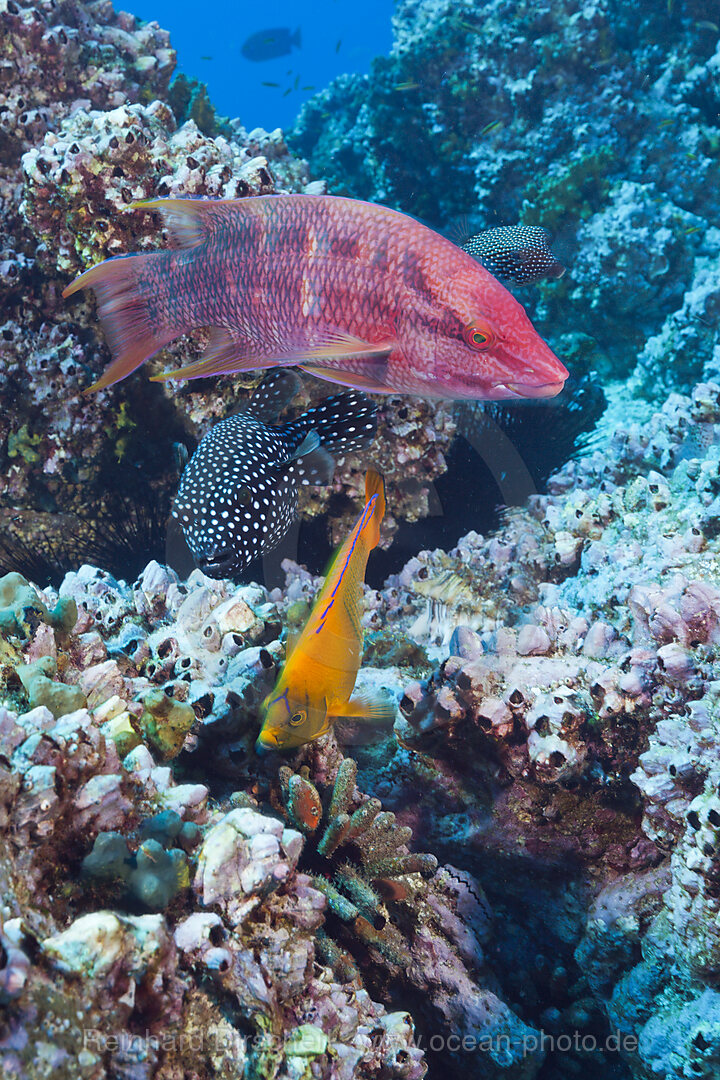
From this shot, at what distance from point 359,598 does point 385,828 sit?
0.86 m

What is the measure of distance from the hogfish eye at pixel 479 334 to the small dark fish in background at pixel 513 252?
88.0 inches

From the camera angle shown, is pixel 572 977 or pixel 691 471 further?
pixel 691 471

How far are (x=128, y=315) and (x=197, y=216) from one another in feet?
1.88

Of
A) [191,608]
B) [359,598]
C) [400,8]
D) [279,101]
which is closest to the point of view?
[359,598]

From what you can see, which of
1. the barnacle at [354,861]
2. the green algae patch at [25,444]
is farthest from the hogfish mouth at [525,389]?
the green algae patch at [25,444]

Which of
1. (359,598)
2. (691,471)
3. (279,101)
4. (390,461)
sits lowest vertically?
(359,598)

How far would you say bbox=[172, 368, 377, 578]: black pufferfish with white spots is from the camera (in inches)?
125

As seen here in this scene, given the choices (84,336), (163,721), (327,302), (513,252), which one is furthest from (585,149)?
(163,721)

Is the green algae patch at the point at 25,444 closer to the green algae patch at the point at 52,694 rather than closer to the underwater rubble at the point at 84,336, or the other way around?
the underwater rubble at the point at 84,336

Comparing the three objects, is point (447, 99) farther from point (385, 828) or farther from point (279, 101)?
point (279, 101)

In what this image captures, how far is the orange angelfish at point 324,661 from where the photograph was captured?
190cm

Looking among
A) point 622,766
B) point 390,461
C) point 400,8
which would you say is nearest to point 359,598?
point 622,766

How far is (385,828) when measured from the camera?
215 centimetres

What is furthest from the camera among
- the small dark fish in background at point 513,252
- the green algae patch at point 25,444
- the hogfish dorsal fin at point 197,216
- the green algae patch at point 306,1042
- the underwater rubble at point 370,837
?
the green algae patch at point 25,444
